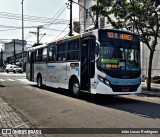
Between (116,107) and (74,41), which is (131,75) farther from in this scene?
(74,41)

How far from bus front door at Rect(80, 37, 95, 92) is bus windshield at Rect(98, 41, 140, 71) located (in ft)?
1.80

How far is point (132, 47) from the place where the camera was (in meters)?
13.6

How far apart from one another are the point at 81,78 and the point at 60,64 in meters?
2.93

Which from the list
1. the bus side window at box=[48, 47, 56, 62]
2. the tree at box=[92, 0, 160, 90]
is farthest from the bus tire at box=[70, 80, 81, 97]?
the tree at box=[92, 0, 160, 90]

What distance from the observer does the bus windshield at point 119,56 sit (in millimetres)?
12672

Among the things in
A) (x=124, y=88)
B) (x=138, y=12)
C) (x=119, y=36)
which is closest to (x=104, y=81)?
(x=124, y=88)

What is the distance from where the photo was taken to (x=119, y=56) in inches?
511

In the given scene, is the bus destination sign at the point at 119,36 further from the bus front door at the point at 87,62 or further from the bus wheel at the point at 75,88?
the bus wheel at the point at 75,88

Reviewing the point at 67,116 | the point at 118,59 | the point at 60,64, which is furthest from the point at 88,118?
the point at 60,64

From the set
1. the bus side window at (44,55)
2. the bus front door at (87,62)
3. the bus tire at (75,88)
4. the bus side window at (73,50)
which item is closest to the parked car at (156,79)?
the bus side window at (44,55)

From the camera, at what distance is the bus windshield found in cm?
1267

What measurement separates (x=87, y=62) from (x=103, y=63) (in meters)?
1.07

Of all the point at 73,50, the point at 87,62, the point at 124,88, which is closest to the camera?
the point at 124,88

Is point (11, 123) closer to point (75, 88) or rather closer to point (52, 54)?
point (75, 88)
